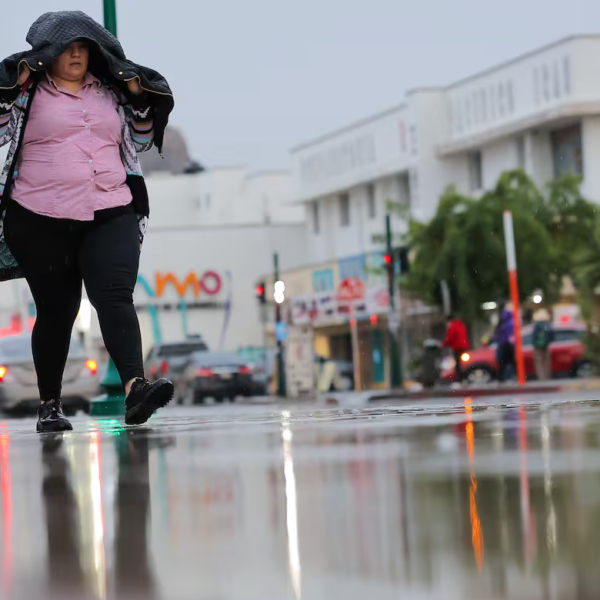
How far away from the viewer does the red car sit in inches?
1471

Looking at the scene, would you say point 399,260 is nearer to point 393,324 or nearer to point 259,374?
point 393,324

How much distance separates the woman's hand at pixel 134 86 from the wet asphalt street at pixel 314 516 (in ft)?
5.45

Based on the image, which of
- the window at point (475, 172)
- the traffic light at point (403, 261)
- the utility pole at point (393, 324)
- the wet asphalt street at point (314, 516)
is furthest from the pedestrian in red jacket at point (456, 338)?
the window at point (475, 172)

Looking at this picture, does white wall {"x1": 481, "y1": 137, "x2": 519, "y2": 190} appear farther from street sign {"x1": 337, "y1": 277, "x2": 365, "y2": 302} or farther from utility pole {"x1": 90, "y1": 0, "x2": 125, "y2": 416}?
utility pole {"x1": 90, "y1": 0, "x2": 125, "y2": 416}

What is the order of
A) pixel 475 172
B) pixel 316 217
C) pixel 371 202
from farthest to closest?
pixel 316 217, pixel 371 202, pixel 475 172

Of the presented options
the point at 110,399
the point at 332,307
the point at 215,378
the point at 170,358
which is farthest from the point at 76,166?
the point at 332,307

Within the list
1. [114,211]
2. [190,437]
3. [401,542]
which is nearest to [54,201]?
[114,211]

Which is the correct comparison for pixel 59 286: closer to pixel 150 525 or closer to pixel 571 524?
pixel 150 525

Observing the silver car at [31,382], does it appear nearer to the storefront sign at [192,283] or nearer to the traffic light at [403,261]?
the traffic light at [403,261]

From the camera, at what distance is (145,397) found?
5684mm

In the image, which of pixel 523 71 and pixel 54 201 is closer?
pixel 54 201

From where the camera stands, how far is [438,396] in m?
27.7

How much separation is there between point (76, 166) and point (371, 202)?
65182 mm

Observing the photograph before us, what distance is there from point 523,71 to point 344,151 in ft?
48.3
